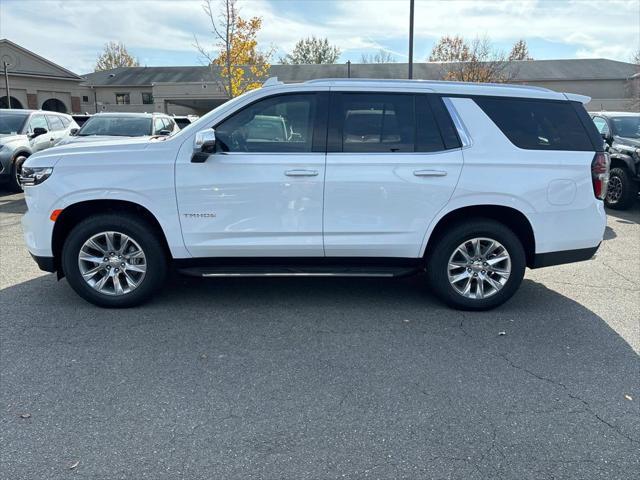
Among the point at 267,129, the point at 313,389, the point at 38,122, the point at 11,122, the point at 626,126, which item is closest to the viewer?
the point at 313,389

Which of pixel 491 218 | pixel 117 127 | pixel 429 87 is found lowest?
pixel 491 218

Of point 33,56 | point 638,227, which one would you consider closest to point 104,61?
point 33,56

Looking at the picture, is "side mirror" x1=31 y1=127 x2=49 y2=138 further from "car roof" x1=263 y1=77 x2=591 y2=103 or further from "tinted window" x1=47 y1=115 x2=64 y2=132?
"car roof" x1=263 y1=77 x2=591 y2=103

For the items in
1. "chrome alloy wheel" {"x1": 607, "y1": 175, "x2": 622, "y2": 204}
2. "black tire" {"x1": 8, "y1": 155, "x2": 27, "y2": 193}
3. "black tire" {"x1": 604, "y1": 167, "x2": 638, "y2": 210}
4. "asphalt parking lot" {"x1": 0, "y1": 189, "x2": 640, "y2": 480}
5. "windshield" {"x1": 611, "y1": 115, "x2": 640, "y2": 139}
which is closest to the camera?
"asphalt parking lot" {"x1": 0, "y1": 189, "x2": 640, "y2": 480}

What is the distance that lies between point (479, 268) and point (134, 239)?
3111mm

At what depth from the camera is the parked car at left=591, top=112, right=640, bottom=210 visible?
9.24 metres

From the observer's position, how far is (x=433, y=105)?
441 cm

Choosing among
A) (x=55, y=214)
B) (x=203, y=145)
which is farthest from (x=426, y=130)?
(x=55, y=214)

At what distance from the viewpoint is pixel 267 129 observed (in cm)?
432

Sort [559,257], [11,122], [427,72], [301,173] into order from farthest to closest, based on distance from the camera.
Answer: [427,72] → [11,122] → [559,257] → [301,173]

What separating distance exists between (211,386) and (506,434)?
1834 mm

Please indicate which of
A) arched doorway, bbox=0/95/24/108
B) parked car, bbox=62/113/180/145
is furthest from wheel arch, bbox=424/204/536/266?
arched doorway, bbox=0/95/24/108

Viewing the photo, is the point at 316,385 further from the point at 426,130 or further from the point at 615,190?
the point at 615,190

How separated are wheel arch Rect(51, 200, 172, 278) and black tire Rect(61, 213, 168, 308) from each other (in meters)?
0.05
